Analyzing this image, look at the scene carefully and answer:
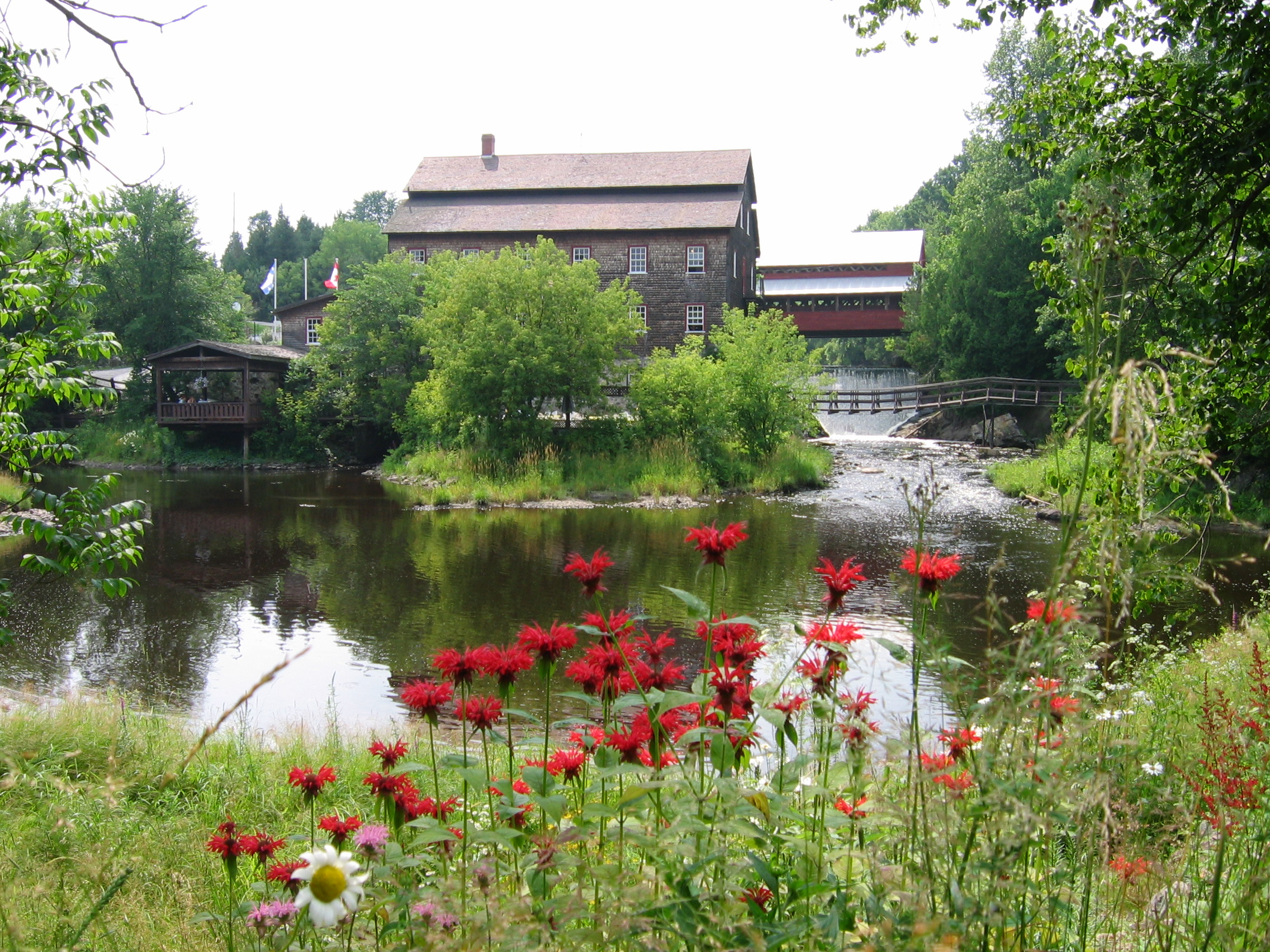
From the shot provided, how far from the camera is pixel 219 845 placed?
8.09 ft

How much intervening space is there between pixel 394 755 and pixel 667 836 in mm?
970

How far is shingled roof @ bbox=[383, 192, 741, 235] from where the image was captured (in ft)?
116

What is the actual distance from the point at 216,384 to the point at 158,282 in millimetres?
4717

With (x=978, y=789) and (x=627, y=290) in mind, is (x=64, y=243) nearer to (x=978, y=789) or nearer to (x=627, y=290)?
(x=978, y=789)

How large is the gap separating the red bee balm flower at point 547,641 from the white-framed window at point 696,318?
1322 inches

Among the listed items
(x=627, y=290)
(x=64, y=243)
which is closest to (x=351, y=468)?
(x=627, y=290)

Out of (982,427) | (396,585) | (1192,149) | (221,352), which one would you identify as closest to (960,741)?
(1192,149)

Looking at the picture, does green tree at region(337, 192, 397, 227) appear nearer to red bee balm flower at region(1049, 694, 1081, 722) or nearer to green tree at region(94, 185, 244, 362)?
green tree at region(94, 185, 244, 362)

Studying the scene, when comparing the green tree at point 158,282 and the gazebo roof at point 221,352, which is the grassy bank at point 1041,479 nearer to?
the gazebo roof at point 221,352

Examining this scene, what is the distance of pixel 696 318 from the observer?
117ft

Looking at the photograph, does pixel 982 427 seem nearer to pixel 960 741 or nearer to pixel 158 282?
pixel 158 282

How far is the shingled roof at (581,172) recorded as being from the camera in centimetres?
3703

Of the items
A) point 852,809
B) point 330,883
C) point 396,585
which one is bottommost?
point 396,585

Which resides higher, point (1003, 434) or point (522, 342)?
point (522, 342)
